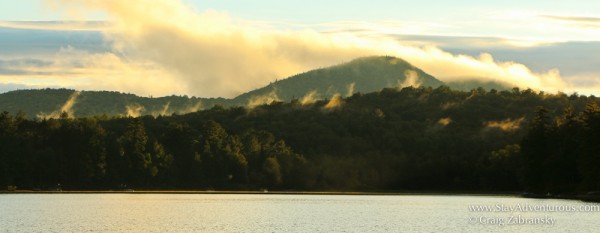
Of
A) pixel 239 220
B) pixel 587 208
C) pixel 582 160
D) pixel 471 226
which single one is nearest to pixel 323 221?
pixel 239 220

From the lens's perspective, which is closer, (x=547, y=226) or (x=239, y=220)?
(x=547, y=226)

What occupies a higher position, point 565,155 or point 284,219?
point 565,155

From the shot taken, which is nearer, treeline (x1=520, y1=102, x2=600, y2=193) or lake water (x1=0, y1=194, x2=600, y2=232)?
lake water (x1=0, y1=194, x2=600, y2=232)

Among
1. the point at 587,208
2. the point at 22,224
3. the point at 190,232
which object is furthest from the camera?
the point at 587,208

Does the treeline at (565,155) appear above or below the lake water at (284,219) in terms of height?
above

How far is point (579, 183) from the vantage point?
178625 mm

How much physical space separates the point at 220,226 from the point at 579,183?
87663 millimetres

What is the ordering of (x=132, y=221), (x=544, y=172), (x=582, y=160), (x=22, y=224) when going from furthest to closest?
1. (x=544, y=172)
2. (x=582, y=160)
3. (x=132, y=221)
4. (x=22, y=224)

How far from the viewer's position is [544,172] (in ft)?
627

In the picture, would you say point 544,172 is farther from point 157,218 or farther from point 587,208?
point 157,218

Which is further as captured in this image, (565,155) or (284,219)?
(565,155)

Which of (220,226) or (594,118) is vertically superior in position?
(594,118)

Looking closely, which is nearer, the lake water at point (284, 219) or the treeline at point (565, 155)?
the lake water at point (284, 219)

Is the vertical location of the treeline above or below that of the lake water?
above
